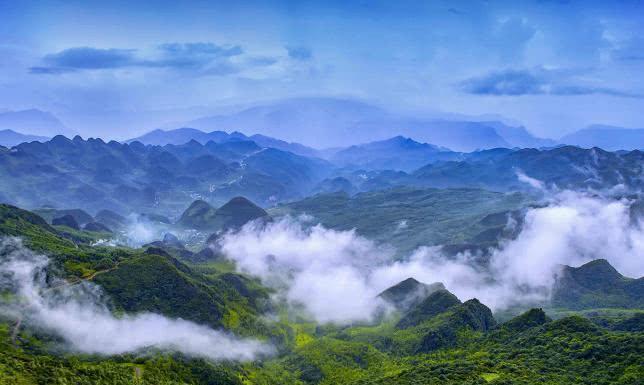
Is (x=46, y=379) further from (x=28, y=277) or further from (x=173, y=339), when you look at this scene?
(x=28, y=277)

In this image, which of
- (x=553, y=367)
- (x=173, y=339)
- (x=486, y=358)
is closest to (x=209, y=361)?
(x=173, y=339)

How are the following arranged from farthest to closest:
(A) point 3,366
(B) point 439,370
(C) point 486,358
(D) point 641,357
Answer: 1. (C) point 486,358
2. (B) point 439,370
3. (D) point 641,357
4. (A) point 3,366

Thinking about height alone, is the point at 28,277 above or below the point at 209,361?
above

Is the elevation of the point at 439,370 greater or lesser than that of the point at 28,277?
lesser

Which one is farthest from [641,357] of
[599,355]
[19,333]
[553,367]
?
[19,333]

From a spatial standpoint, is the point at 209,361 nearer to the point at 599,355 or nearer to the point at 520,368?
the point at 520,368

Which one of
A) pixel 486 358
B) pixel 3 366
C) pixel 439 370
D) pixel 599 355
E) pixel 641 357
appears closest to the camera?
pixel 3 366

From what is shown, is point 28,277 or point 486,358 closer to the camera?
point 486,358

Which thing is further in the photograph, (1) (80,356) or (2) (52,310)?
(2) (52,310)

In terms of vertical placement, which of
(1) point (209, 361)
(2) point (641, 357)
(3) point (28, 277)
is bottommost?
(1) point (209, 361)
